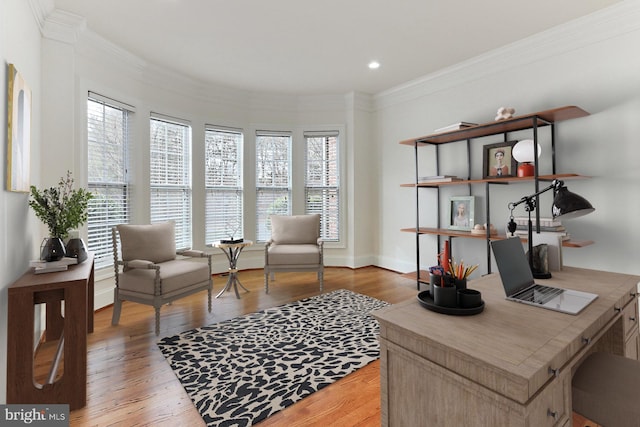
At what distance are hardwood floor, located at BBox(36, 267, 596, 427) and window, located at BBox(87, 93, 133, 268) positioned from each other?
81cm

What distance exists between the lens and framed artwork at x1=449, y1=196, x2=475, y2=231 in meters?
3.80

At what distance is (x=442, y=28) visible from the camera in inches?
123

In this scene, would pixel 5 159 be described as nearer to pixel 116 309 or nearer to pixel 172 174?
pixel 116 309

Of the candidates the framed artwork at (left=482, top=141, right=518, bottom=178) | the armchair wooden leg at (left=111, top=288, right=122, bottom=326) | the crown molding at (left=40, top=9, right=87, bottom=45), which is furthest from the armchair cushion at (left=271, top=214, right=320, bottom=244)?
the crown molding at (left=40, top=9, right=87, bottom=45)

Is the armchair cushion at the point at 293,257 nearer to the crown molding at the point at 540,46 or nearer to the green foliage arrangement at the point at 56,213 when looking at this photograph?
the green foliage arrangement at the point at 56,213

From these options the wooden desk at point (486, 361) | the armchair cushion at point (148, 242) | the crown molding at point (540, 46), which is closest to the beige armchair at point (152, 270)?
the armchair cushion at point (148, 242)

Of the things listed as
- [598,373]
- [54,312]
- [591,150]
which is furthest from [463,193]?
[54,312]

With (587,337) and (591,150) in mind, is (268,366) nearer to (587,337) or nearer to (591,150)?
(587,337)

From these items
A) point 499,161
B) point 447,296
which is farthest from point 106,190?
point 499,161

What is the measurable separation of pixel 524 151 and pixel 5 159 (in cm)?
402

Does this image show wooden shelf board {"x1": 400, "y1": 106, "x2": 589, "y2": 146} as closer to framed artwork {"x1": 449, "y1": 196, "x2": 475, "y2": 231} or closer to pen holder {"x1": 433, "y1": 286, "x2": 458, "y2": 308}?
framed artwork {"x1": 449, "y1": 196, "x2": 475, "y2": 231}

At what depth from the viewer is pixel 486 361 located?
2.84 feet

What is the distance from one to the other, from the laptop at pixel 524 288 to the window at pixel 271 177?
4060 mm

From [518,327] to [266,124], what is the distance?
4.75m
